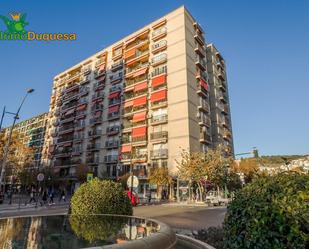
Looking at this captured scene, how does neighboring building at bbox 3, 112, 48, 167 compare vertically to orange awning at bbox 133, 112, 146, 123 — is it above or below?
above

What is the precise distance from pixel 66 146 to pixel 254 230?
193ft

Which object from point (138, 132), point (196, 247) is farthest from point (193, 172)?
point (196, 247)

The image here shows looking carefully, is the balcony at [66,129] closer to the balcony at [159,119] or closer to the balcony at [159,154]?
the balcony at [159,119]

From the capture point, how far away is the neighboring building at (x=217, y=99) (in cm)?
4688

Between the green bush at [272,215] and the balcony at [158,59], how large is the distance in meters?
40.4

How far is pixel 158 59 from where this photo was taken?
43.7 m

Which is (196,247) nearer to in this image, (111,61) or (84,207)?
(84,207)

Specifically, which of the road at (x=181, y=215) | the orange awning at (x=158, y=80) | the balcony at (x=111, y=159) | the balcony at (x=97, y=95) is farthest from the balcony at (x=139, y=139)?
the road at (x=181, y=215)

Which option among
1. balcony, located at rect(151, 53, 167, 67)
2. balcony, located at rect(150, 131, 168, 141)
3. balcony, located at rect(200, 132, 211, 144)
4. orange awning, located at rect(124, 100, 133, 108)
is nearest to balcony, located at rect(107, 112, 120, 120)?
orange awning, located at rect(124, 100, 133, 108)

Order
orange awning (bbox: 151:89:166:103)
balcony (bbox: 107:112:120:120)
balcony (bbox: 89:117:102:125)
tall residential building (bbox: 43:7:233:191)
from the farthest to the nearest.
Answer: balcony (bbox: 89:117:102:125), balcony (bbox: 107:112:120:120), orange awning (bbox: 151:89:166:103), tall residential building (bbox: 43:7:233:191)

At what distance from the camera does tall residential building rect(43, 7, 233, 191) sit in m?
39.3

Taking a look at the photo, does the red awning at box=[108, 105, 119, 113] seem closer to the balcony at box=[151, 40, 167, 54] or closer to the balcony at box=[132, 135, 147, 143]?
the balcony at box=[132, 135, 147, 143]

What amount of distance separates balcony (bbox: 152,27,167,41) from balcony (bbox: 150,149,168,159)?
1986cm

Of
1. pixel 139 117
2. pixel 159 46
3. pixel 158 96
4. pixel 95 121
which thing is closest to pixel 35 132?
pixel 95 121
